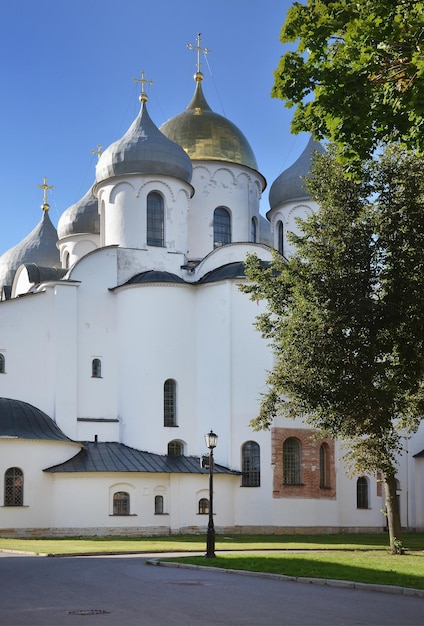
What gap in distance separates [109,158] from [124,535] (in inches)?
729

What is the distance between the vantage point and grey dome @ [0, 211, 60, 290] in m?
54.6

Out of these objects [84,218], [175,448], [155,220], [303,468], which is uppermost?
[84,218]

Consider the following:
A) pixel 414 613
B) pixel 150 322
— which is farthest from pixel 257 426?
pixel 414 613

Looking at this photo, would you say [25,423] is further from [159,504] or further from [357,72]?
[357,72]

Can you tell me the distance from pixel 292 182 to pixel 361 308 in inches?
980

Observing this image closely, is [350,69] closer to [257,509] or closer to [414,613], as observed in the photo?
[414,613]

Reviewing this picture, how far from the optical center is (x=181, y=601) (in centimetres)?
1426

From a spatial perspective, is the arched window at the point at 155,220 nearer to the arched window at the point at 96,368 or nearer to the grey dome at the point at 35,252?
the arched window at the point at 96,368

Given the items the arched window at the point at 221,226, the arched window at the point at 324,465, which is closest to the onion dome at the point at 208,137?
the arched window at the point at 221,226

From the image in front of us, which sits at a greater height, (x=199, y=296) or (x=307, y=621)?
(x=199, y=296)

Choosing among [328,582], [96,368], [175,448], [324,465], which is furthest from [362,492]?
[328,582]

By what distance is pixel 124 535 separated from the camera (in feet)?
126

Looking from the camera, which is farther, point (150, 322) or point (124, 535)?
point (150, 322)

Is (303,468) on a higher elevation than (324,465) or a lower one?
lower
